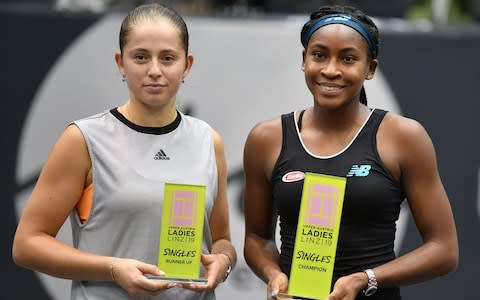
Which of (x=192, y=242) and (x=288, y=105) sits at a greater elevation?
(x=288, y=105)

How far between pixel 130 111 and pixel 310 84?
526mm

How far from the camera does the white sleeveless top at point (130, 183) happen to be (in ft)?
8.83

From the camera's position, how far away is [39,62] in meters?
4.96

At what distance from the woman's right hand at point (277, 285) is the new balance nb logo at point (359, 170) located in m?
0.35

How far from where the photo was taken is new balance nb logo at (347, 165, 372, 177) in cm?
277

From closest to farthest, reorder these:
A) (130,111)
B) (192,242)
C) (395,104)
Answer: (192,242) → (130,111) → (395,104)

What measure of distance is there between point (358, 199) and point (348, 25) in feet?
1.64

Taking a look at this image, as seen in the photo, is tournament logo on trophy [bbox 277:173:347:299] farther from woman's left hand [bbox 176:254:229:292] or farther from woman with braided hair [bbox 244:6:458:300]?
woman's left hand [bbox 176:254:229:292]

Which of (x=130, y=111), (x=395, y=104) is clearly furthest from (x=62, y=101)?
(x=130, y=111)

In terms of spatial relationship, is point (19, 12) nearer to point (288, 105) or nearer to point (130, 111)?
point (288, 105)

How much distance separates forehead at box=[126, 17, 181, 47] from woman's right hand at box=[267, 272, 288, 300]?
28.3 inches

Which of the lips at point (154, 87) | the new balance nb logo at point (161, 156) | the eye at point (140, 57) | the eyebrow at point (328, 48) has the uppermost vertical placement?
the eyebrow at point (328, 48)

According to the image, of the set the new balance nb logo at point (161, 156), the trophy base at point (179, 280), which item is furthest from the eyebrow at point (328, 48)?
the trophy base at point (179, 280)

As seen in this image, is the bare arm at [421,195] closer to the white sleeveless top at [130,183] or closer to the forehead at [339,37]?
the forehead at [339,37]
